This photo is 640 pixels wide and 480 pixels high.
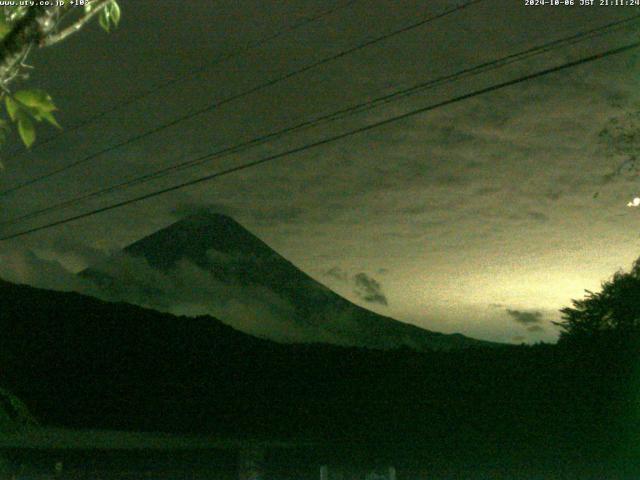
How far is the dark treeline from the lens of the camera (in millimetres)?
14430

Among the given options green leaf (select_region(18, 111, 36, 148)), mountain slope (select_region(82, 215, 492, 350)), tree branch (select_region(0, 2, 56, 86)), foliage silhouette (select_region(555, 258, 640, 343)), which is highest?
mountain slope (select_region(82, 215, 492, 350))

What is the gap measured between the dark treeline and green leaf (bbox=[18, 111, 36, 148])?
503 inches

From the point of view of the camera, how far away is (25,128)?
2.37 meters

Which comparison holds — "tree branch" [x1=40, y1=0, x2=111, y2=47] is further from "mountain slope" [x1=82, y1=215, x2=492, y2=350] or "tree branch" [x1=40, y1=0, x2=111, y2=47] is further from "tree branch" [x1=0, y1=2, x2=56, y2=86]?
"mountain slope" [x1=82, y1=215, x2=492, y2=350]

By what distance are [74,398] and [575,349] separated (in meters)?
14.5

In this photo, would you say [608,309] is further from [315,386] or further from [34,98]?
[34,98]

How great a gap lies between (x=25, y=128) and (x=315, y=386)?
18.2 metres

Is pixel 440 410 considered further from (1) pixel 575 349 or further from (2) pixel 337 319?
(2) pixel 337 319

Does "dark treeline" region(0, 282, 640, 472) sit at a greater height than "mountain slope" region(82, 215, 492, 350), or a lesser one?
lesser

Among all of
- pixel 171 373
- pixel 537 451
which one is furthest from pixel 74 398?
pixel 537 451

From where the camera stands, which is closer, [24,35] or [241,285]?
[24,35]

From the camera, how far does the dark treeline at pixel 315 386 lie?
47.3 feet

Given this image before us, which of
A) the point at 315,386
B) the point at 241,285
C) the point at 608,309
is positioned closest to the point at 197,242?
the point at 241,285

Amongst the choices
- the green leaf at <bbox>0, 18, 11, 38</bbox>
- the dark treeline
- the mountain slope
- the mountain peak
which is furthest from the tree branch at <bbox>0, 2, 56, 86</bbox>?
the mountain peak
